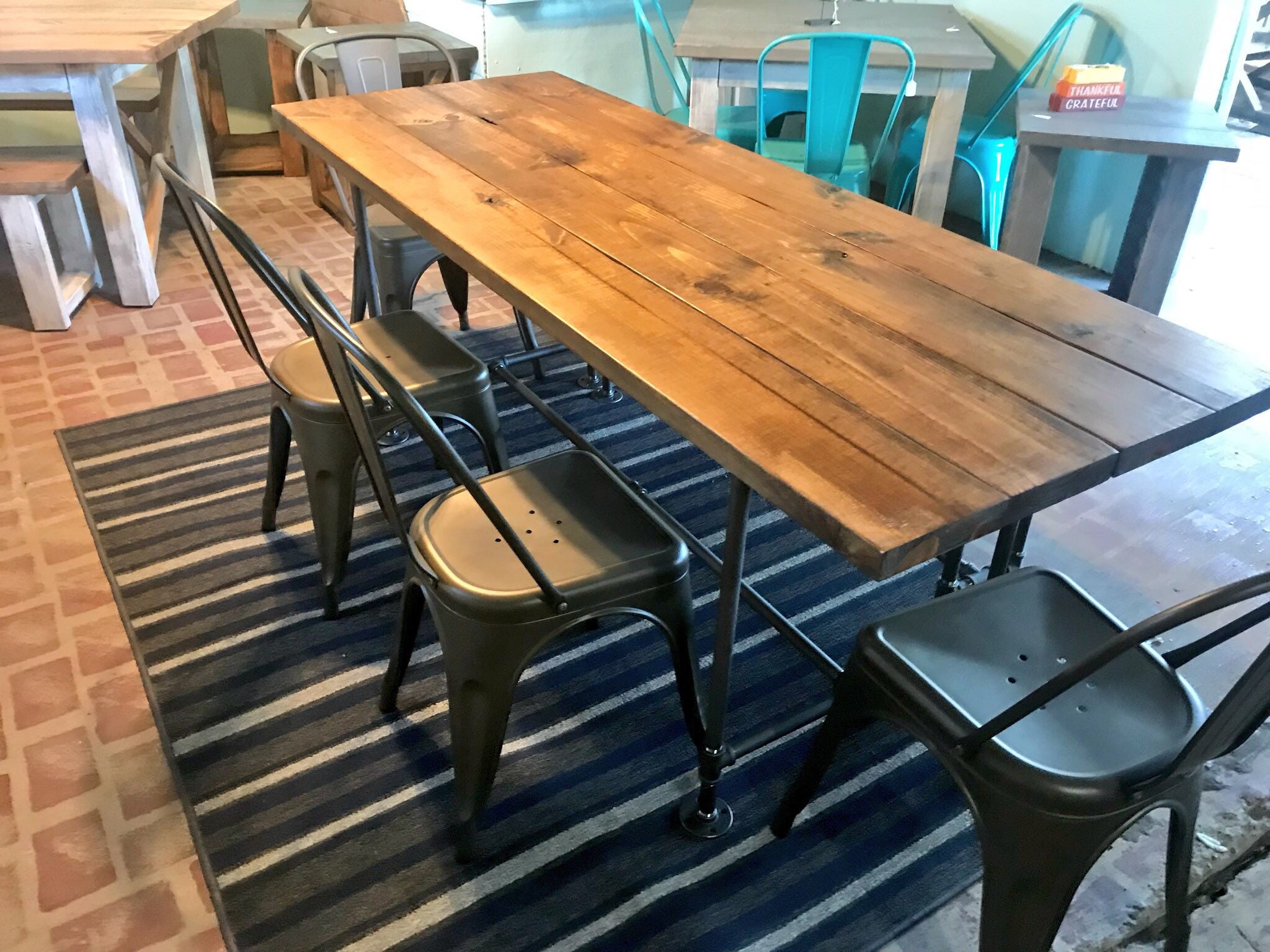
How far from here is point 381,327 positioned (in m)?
2.05

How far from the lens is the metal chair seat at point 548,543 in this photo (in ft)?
4.48

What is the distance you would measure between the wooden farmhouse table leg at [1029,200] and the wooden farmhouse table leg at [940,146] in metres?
0.27

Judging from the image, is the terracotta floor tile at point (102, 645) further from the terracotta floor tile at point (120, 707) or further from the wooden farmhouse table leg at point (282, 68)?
the wooden farmhouse table leg at point (282, 68)

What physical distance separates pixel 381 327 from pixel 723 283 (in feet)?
2.94

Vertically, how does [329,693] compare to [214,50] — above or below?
below

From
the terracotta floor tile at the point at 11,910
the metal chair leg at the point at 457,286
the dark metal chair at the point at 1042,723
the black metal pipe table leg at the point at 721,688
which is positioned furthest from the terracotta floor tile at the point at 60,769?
the metal chair leg at the point at 457,286

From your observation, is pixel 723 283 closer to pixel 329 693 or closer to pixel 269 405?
pixel 329 693

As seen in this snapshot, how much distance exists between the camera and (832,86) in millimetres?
3148

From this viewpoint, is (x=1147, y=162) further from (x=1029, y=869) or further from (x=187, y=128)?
(x=187, y=128)

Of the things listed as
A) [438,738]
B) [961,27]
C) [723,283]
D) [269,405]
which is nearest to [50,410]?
[269,405]

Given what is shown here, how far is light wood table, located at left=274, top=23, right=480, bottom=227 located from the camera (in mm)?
3695

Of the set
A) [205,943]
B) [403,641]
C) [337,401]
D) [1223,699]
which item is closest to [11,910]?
[205,943]

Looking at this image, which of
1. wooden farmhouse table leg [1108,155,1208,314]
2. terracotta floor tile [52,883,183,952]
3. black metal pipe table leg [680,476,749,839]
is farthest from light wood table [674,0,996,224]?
terracotta floor tile [52,883,183,952]

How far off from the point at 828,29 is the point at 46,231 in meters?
2.93
